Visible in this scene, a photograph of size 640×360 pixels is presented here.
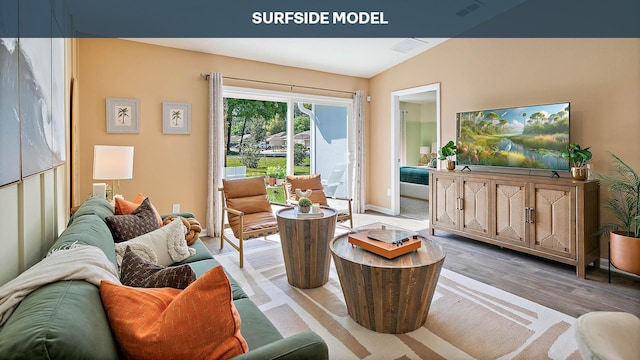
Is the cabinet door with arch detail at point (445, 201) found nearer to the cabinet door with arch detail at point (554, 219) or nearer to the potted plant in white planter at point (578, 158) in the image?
the cabinet door with arch detail at point (554, 219)

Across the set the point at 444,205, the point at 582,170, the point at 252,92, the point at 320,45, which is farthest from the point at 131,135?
the point at 582,170

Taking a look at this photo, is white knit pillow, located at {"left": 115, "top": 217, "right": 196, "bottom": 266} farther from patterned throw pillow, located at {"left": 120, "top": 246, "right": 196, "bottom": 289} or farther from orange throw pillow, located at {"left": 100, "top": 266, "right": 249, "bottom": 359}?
orange throw pillow, located at {"left": 100, "top": 266, "right": 249, "bottom": 359}

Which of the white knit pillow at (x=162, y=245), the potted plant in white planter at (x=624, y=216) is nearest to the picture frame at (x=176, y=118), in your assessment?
the white knit pillow at (x=162, y=245)

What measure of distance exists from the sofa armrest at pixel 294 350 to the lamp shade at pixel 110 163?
290cm

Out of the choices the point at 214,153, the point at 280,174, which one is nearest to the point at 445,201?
the point at 280,174

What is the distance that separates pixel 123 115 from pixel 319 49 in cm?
275

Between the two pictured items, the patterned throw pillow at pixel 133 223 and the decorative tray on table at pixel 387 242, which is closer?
the patterned throw pillow at pixel 133 223

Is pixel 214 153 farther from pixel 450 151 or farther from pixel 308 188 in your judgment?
pixel 450 151

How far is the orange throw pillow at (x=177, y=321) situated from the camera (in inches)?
36.5

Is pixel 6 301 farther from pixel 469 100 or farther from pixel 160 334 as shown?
pixel 469 100

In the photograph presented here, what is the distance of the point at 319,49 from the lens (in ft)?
15.8

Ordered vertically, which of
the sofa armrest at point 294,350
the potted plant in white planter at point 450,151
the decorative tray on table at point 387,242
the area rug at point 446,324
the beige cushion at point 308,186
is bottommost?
the area rug at point 446,324

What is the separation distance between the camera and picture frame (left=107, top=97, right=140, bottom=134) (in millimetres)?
3981
